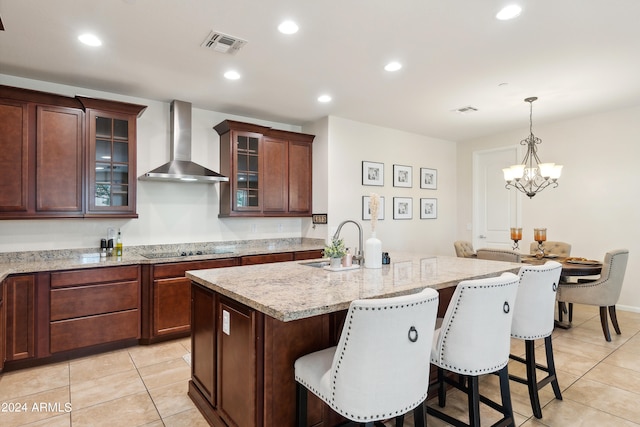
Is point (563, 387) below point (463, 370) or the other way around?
below

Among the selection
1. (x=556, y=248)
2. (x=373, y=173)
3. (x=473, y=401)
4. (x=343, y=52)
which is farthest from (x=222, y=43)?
(x=556, y=248)

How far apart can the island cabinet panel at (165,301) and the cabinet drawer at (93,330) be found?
12 cm

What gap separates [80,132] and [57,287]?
4.88 feet

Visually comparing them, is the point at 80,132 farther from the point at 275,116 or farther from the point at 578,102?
the point at 578,102

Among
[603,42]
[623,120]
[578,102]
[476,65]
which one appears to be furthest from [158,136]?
[623,120]

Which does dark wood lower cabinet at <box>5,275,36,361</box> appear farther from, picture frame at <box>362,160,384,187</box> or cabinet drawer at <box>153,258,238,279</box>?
picture frame at <box>362,160,384,187</box>

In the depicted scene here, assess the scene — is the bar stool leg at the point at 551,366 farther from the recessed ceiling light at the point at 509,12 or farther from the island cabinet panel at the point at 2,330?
the island cabinet panel at the point at 2,330

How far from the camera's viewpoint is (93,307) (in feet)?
10.9

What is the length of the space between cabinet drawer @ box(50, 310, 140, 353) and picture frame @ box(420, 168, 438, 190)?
478 centimetres

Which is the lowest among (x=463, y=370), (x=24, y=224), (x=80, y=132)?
(x=463, y=370)

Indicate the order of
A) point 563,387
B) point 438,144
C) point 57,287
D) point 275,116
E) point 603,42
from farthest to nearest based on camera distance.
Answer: point 438,144 < point 275,116 < point 57,287 < point 603,42 < point 563,387

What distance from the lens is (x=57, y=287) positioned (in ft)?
10.3

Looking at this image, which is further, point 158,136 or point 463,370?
point 158,136

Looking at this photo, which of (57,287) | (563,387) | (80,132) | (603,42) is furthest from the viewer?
(80,132)
